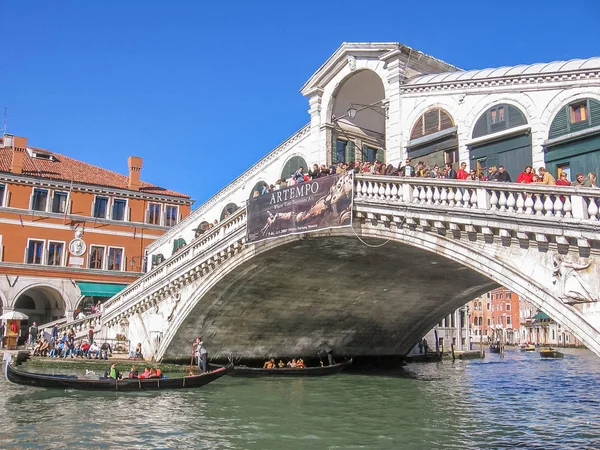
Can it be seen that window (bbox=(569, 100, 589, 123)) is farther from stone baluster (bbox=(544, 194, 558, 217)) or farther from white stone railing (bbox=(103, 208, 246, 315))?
white stone railing (bbox=(103, 208, 246, 315))

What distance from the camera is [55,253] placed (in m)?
27.4

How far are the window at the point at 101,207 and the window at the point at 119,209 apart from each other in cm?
44

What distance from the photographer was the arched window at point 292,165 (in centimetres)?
1956

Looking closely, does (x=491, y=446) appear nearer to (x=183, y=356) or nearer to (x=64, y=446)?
(x=64, y=446)

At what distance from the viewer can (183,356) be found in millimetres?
21250

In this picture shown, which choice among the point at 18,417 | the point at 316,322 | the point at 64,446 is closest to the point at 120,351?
the point at 316,322

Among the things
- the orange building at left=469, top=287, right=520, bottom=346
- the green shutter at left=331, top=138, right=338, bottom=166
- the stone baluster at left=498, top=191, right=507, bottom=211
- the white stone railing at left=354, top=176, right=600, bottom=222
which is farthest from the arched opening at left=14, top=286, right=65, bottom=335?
the orange building at left=469, top=287, right=520, bottom=346

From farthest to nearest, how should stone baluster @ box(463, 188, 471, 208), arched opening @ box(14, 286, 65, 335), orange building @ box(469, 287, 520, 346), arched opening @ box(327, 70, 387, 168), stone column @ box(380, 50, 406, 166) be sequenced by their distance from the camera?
orange building @ box(469, 287, 520, 346) → arched opening @ box(14, 286, 65, 335) → arched opening @ box(327, 70, 387, 168) → stone column @ box(380, 50, 406, 166) → stone baluster @ box(463, 188, 471, 208)

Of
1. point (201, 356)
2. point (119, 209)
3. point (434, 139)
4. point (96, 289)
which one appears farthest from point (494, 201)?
point (119, 209)

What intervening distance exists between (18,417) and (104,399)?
8.91ft

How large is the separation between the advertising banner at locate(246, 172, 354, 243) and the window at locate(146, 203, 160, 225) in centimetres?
1486

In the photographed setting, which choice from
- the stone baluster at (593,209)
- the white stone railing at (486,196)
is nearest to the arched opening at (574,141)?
the white stone railing at (486,196)

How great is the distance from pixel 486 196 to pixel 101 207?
74.0 feet

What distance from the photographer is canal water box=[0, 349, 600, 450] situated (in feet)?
33.3
